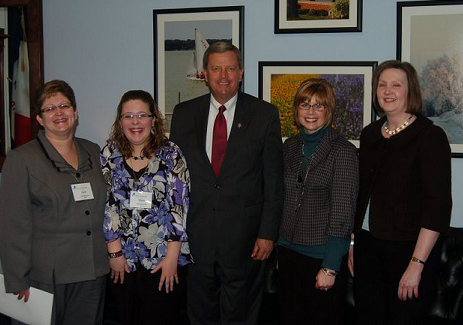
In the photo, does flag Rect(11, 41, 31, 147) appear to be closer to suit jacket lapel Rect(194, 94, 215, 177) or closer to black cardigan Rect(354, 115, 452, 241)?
suit jacket lapel Rect(194, 94, 215, 177)

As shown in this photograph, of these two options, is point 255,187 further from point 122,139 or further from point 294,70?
point 294,70

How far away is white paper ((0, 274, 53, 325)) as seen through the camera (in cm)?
244

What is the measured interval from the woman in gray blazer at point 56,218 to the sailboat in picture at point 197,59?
3.85 ft

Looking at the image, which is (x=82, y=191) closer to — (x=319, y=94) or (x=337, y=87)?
(x=319, y=94)

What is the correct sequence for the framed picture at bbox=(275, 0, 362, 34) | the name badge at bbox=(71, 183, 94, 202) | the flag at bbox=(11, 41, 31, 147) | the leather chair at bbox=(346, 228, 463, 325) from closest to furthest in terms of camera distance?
the name badge at bbox=(71, 183, 94, 202), the leather chair at bbox=(346, 228, 463, 325), the framed picture at bbox=(275, 0, 362, 34), the flag at bbox=(11, 41, 31, 147)

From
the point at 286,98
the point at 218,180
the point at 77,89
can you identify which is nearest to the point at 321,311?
the point at 218,180

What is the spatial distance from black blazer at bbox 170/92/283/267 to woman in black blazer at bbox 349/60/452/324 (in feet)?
1.54

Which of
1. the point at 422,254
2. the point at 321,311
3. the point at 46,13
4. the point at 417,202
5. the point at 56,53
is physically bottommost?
the point at 321,311

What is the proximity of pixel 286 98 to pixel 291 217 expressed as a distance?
1094 millimetres

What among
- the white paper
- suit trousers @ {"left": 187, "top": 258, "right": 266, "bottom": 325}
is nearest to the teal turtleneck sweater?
suit trousers @ {"left": 187, "top": 258, "right": 266, "bottom": 325}

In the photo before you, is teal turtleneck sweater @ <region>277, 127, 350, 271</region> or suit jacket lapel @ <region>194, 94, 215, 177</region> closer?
teal turtleneck sweater @ <region>277, 127, 350, 271</region>

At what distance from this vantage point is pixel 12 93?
13.3 ft

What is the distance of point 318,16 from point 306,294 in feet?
5.74

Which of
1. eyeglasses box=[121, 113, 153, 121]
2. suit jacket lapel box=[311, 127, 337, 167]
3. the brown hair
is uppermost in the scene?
the brown hair
